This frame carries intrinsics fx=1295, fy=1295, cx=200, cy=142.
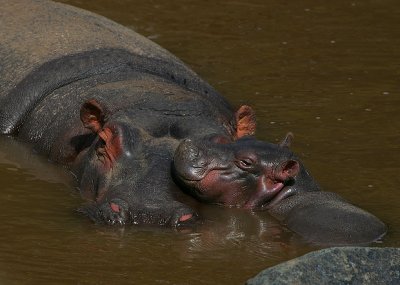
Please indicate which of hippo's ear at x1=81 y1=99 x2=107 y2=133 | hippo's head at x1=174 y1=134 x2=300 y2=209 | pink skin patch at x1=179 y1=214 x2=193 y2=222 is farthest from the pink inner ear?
pink skin patch at x1=179 y1=214 x2=193 y2=222

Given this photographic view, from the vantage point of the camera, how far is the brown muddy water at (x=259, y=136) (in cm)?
829

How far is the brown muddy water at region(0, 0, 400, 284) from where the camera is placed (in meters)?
8.29

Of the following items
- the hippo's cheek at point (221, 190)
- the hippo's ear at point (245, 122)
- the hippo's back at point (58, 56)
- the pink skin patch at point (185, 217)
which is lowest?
the pink skin patch at point (185, 217)

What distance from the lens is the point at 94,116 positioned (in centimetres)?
973

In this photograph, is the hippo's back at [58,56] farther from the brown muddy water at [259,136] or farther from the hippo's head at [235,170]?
the hippo's head at [235,170]

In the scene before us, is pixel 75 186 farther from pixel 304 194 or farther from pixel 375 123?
pixel 375 123

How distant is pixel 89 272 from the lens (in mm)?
7973

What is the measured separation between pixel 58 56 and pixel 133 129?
2164 millimetres

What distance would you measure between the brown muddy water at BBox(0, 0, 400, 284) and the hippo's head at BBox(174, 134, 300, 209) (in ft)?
0.45

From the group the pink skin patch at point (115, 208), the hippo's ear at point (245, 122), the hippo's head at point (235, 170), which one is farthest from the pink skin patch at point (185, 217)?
the hippo's ear at point (245, 122)

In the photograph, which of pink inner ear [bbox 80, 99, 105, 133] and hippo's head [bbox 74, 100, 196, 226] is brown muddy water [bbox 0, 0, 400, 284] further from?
pink inner ear [bbox 80, 99, 105, 133]

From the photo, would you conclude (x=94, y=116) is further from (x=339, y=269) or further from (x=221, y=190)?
(x=339, y=269)

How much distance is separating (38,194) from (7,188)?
0.92ft

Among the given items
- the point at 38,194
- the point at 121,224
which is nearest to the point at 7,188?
A: the point at 38,194
